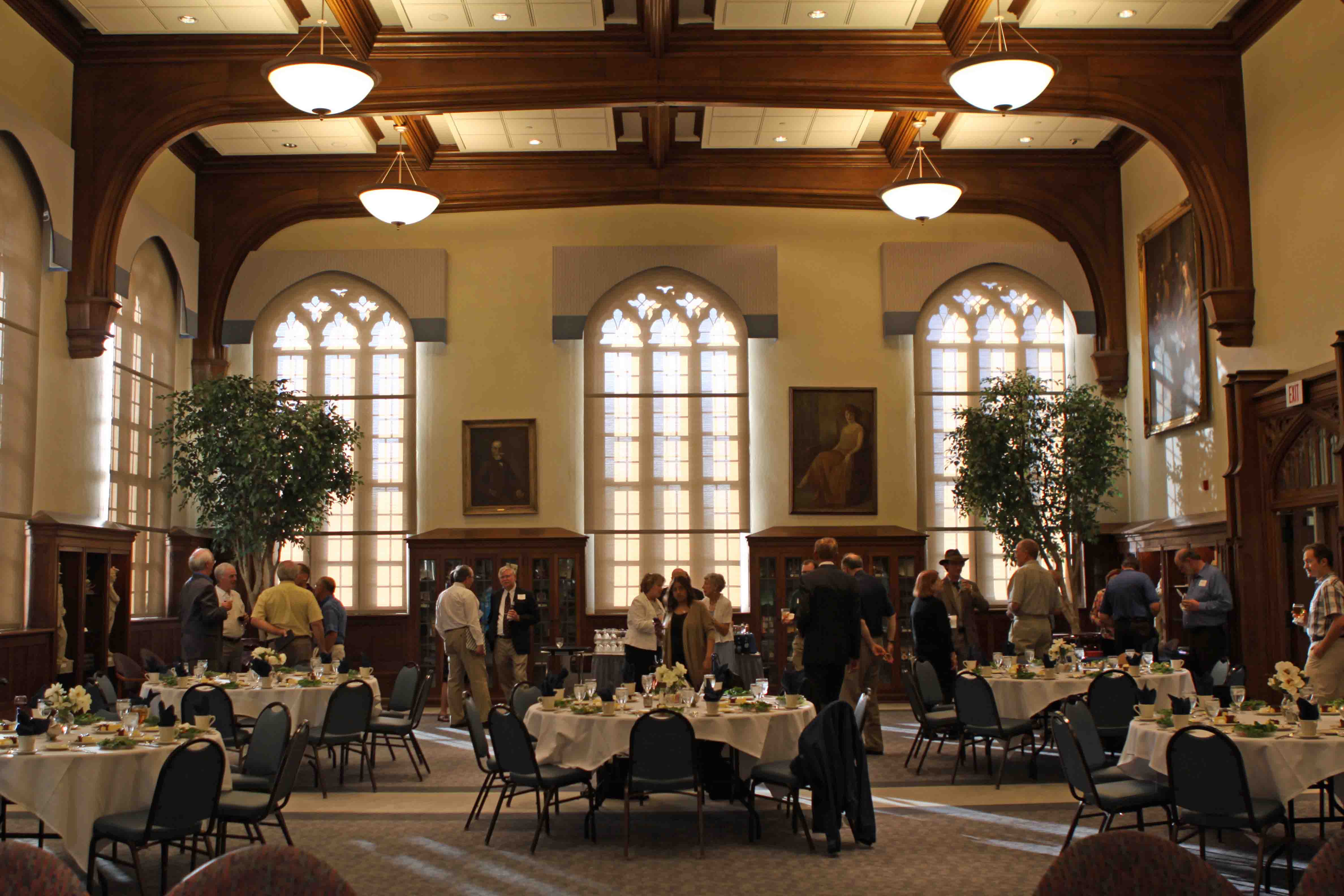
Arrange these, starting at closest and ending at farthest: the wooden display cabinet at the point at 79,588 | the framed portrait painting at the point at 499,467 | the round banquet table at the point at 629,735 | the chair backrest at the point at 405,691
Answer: the round banquet table at the point at 629,735 → the chair backrest at the point at 405,691 → the wooden display cabinet at the point at 79,588 → the framed portrait painting at the point at 499,467

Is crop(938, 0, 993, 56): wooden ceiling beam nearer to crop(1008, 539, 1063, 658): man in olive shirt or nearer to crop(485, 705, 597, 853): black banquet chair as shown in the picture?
crop(1008, 539, 1063, 658): man in olive shirt

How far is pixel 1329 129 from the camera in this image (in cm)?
1047

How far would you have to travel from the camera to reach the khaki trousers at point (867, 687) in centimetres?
952

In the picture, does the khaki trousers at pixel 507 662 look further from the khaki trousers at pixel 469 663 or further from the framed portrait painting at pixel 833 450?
the framed portrait painting at pixel 833 450

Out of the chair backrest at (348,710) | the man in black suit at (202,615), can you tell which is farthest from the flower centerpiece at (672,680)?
the man in black suit at (202,615)

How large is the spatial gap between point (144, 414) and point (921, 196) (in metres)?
8.90

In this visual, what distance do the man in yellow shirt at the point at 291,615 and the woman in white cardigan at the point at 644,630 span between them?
9.46ft

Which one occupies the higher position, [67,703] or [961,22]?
[961,22]

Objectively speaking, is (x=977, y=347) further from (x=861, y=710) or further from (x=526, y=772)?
(x=526, y=772)

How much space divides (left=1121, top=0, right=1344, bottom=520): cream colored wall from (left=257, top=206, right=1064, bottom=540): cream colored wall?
11.5 ft

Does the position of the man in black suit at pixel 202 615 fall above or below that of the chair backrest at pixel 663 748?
above

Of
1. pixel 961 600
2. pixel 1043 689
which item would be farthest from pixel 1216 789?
pixel 961 600

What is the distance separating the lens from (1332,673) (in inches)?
301

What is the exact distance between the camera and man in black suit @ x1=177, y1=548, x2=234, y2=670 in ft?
33.1
